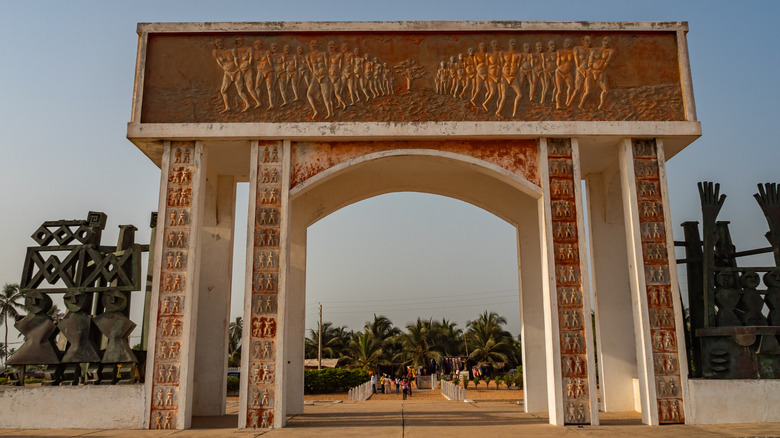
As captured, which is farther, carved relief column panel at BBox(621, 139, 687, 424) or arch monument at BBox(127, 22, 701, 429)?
arch monument at BBox(127, 22, 701, 429)

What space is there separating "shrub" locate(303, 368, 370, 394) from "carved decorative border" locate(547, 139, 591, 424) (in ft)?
57.1

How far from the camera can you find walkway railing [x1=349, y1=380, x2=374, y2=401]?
821 inches

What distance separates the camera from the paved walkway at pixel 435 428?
9086mm

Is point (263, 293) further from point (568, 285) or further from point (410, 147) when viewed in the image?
point (568, 285)

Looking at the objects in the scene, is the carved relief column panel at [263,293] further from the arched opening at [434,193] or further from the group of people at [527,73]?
Result: the group of people at [527,73]

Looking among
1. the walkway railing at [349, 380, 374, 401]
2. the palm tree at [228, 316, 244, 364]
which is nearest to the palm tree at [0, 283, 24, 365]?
the palm tree at [228, 316, 244, 364]

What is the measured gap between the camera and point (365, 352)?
36.0m

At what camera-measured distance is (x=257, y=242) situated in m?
10.9

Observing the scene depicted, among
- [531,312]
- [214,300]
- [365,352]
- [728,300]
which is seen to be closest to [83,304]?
[214,300]

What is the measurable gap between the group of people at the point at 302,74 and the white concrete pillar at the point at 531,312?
4.47 meters

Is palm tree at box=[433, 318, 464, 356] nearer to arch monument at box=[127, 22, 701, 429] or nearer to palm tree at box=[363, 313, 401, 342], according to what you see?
palm tree at box=[363, 313, 401, 342]

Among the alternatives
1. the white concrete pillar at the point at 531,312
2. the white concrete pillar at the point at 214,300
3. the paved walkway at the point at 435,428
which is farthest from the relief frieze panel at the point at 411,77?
the paved walkway at the point at 435,428

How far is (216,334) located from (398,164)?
4907 millimetres

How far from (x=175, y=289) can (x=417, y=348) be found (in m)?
28.1
